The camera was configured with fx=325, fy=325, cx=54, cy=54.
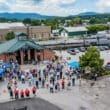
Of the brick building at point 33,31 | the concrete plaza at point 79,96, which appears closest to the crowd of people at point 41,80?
the concrete plaza at point 79,96

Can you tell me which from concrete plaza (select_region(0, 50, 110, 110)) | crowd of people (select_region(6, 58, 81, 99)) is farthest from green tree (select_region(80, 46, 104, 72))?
concrete plaza (select_region(0, 50, 110, 110))

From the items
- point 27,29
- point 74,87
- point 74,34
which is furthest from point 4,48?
point 74,34

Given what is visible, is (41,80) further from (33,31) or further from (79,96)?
(33,31)

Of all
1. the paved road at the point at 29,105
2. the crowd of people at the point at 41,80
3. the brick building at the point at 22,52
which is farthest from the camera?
the brick building at the point at 22,52

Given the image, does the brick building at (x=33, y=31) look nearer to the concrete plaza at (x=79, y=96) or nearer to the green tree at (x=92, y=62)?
the green tree at (x=92, y=62)

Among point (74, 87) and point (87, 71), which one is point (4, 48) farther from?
point (74, 87)

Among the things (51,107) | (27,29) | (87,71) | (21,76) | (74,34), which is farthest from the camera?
(74,34)

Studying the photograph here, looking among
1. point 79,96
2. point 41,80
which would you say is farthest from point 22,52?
point 79,96

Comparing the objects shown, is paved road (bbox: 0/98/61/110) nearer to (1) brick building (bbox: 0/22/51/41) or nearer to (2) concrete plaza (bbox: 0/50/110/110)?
(2) concrete plaza (bbox: 0/50/110/110)
